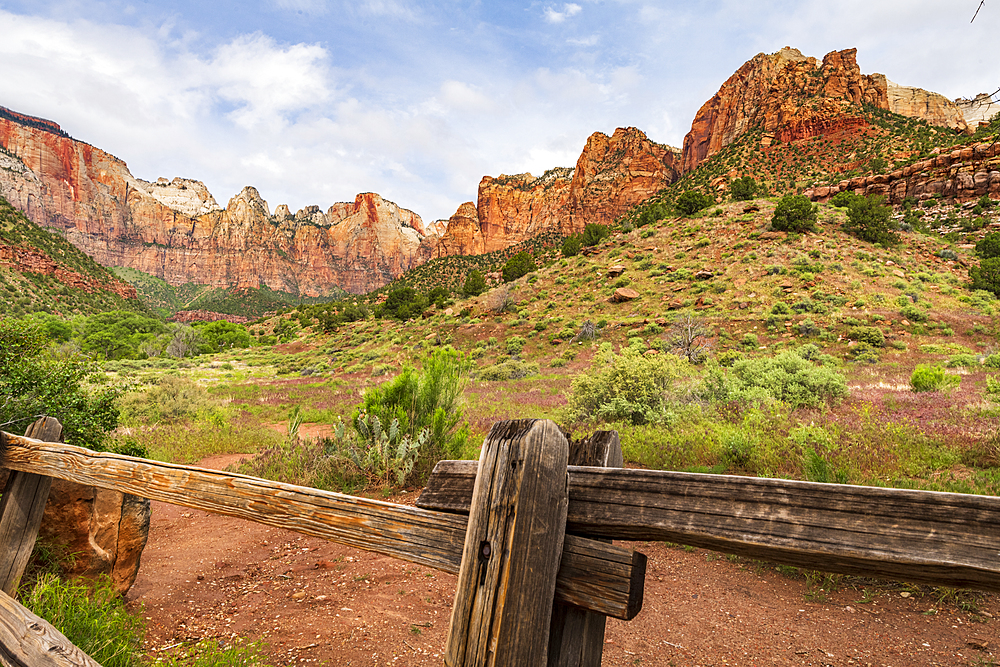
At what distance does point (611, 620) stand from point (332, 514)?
286 cm

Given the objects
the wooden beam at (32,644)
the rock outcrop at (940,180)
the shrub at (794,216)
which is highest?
the rock outcrop at (940,180)

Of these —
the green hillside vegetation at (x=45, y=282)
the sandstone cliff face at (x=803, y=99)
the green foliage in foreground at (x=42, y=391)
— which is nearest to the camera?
the green foliage in foreground at (x=42, y=391)

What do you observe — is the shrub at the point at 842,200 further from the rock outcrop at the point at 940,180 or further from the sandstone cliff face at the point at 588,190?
the sandstone cliff face at the point at 588,190

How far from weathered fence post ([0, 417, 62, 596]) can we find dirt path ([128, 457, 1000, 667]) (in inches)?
32.9

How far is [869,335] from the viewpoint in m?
16.2

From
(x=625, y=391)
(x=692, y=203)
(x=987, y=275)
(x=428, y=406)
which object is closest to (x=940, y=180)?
(x=987, y=275)

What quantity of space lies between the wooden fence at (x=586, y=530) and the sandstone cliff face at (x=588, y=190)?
79.6 meters

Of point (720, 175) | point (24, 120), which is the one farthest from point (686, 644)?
point (24, 120)

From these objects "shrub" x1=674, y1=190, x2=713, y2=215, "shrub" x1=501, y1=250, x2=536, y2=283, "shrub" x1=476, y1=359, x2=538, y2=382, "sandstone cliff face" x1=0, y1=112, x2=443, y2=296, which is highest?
"sandstone cliff face" x1=0, y1=112, x2=443, y2=296

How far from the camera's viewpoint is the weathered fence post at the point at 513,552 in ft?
3.59

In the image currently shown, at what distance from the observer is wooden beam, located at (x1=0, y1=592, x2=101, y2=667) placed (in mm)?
1785

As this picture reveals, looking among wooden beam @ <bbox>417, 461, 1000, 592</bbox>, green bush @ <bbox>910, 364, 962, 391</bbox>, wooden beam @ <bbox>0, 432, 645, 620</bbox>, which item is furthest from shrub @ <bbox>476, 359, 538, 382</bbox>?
wooden beam @ <bbox>417, 461, 1000, 592</bbox>

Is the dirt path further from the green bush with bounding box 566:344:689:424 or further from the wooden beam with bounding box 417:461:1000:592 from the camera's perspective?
the green bush with bounding box 566:344:689:424

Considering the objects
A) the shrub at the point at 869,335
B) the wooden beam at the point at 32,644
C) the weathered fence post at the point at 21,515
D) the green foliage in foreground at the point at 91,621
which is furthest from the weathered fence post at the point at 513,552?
the shrub at the point at 869,335
